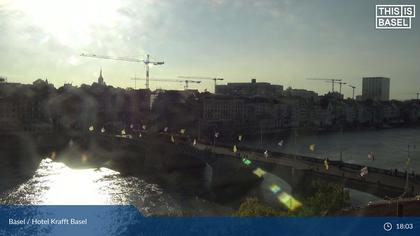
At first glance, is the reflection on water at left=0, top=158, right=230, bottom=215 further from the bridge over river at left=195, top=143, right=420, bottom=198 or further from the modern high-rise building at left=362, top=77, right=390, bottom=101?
the modern high-rise building at left=362, top=77, right=390, bottom=101

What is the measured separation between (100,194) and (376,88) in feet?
149

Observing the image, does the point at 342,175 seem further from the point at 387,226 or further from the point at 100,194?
the point at 387,226

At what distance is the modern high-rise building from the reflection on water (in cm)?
4208

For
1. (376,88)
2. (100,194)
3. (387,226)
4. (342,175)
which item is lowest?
(100,194)

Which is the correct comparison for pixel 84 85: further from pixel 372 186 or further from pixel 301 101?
pixel 372 186

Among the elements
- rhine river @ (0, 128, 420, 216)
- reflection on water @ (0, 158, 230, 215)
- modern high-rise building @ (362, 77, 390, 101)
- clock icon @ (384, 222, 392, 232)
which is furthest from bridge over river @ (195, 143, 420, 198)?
modern high-rise building @ (362, 77, 390, 101)

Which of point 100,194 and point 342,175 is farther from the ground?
point 342,175

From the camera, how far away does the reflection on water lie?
1158cm

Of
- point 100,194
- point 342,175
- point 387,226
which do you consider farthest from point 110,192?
point 387,226

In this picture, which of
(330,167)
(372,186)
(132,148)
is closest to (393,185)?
(372,186)

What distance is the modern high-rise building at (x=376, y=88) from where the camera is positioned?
173 feet

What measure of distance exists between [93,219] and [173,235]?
4.38 m

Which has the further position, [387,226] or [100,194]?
[100,194]

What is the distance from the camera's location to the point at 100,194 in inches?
512
